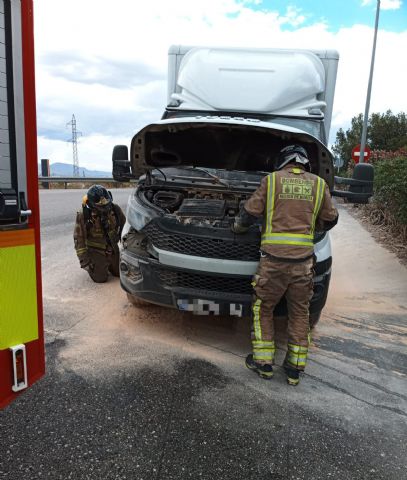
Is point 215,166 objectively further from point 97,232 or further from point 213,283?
point 213,283

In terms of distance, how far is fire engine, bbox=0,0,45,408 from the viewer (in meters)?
1.71

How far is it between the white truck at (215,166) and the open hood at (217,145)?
0.04 ft

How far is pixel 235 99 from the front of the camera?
5168 mm

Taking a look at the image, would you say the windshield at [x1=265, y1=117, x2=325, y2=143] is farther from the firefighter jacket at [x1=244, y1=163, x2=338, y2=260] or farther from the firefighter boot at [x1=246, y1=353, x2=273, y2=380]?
the firefighter boot at [x1=246, y1=353, x2=273, y2=380]

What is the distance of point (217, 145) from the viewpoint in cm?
482

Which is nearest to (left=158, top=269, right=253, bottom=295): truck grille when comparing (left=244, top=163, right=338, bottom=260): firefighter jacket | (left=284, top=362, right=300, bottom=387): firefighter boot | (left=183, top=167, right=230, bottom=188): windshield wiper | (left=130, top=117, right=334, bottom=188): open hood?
(left=244, top=163, right=338, bottom=260): firefighter jacket

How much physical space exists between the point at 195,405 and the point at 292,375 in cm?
82

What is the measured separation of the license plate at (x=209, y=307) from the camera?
344cm

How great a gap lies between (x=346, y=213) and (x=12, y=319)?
530 inches

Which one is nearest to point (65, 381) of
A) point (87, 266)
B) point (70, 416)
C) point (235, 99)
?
point (70, 416)

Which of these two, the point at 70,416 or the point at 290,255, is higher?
the point at 290,255

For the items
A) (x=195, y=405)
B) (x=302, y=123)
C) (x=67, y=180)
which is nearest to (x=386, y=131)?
(x=67, y=180)

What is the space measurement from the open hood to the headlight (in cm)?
73

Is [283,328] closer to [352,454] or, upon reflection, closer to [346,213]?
[352,454]
